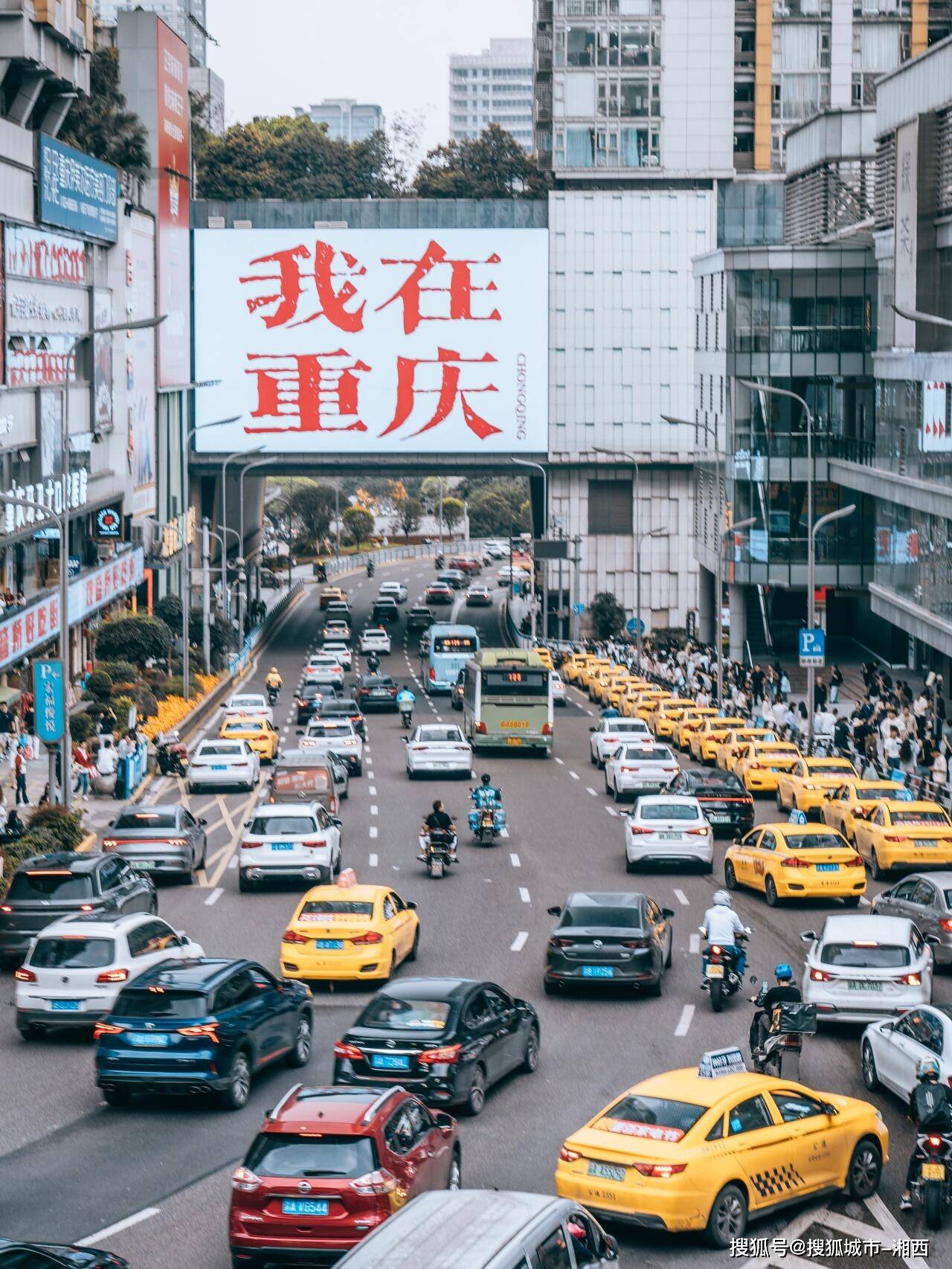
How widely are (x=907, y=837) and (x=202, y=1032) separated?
18.5 m

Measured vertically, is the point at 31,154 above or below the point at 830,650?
above

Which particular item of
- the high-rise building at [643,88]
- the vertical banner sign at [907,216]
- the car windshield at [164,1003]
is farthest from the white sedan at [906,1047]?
the high-rise building at [643,88]

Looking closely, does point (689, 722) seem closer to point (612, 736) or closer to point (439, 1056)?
point (612, 736)

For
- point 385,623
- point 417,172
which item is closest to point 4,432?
point 385,623

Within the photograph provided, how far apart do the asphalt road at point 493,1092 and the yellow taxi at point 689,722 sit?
40.2ft

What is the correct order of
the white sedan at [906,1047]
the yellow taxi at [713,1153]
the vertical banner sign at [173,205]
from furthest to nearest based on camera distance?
the vertical banner sign at [173,205], the white sedan at [906,1047], the yellow taxi at [713,1153]

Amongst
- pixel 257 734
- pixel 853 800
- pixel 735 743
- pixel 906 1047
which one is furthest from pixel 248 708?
pixel 906 1047

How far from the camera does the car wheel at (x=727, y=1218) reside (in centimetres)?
1650

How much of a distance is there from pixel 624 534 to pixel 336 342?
1854 centimetres

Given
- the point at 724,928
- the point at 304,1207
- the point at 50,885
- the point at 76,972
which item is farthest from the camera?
the point at 50,885

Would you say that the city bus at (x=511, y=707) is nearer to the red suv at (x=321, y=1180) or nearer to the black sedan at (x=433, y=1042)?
the black sedan at (x=433, y=1042)

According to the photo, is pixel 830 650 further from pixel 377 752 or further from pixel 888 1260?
pixel 888 1260

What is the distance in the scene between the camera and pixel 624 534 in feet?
364

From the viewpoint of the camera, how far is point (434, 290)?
104500 mm
